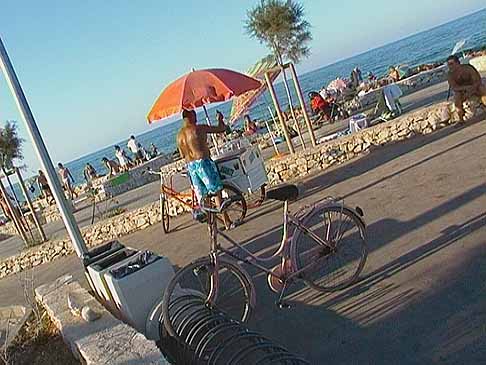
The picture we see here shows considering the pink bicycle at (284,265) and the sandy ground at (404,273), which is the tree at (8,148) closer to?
the sandy ground at (404,273)

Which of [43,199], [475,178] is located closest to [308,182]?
[475,178]

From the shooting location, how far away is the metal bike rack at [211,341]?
347cm

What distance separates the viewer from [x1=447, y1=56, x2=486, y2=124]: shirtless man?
1087 cm

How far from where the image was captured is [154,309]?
501cm

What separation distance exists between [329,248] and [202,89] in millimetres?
4497

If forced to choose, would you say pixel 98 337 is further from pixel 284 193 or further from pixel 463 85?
pixel 463 85

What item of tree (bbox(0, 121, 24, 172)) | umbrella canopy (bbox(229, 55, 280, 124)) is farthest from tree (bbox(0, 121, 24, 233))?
umbrella canopy (bbox(229, 55, 280, 124))

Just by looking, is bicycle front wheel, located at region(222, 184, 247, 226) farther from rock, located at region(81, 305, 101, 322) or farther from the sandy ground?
rock, located at region(81, 305, 101, 322)

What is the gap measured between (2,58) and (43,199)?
22.6 metres

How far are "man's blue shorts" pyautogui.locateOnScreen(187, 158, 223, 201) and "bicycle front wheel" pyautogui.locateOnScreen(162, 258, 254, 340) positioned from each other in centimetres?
336

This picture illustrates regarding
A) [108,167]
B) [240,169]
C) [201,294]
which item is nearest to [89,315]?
[201,294]

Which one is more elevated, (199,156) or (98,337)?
(199,156)

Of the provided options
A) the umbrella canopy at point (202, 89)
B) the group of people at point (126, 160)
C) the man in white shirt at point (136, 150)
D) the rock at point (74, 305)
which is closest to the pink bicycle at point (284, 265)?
the rock at point (74, 305)

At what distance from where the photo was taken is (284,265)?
511 centimetres
